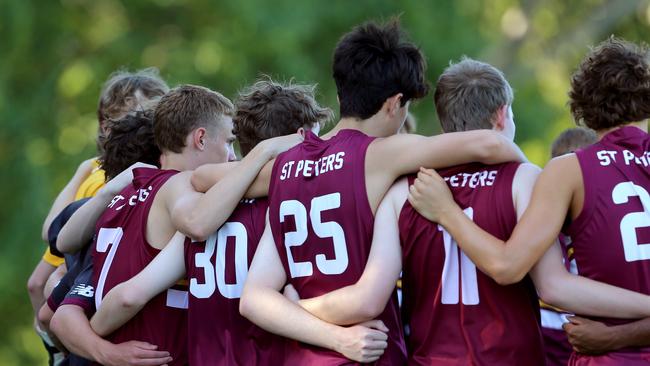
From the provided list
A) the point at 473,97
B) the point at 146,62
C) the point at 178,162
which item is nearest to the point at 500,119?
the point at 473,97

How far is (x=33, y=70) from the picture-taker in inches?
647

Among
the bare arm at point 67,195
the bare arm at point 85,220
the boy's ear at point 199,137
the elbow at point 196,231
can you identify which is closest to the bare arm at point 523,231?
the elbow at point 196,231

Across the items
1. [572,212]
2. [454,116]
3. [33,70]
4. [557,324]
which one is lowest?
[557,324]

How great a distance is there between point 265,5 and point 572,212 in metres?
11.0

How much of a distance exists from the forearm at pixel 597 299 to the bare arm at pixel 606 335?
0.04 metres

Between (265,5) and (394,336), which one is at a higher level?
(265,5)

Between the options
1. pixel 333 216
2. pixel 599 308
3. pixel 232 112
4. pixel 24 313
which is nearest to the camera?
pixel 599 308

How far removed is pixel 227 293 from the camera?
5027mm

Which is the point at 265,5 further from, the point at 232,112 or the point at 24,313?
the point at 232,112

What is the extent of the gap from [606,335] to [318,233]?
4.03 feet

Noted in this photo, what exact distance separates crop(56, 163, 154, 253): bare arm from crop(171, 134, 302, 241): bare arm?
88 centimetres

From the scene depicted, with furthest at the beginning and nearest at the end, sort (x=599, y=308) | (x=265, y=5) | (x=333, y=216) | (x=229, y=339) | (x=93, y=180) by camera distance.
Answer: (x=265, y=5), (x=93, y=180), (x=229, y=339), (x=333, y=216), (x=599, y=308)

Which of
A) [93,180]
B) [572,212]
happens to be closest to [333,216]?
[572,212]

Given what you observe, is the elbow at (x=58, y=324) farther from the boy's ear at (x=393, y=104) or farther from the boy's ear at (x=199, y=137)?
the boy's ear at (x=393, y=104)
